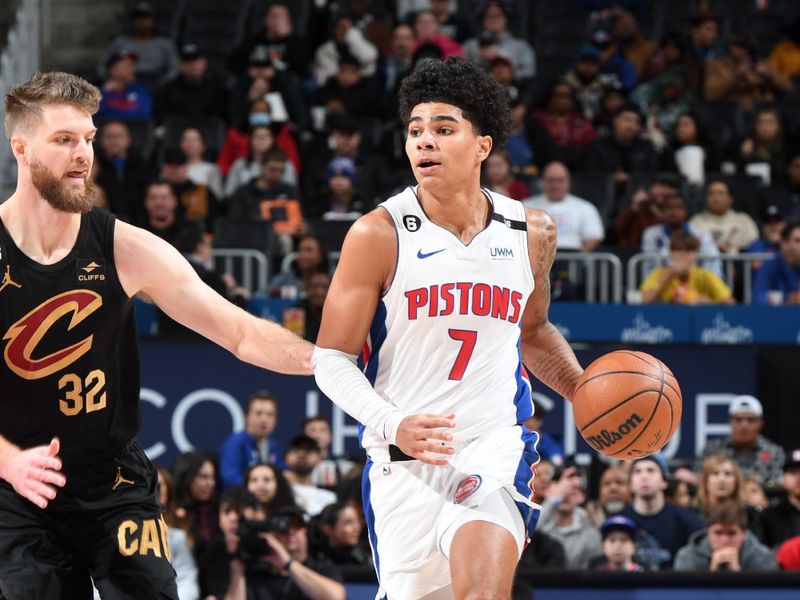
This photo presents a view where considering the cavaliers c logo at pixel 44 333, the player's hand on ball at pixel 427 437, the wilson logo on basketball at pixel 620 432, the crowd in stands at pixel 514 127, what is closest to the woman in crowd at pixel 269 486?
the crowd in stands at pixel 514 127

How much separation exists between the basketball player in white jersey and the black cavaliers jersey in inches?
30.2

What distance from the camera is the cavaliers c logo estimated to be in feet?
16.1

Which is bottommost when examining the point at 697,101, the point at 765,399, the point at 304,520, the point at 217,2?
the point at 304,520

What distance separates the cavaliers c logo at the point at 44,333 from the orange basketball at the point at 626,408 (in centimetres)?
193

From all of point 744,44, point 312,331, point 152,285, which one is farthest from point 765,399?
point 152,285

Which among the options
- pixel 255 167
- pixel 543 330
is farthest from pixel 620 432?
pixel 255 167

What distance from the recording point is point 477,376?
17.6 ft

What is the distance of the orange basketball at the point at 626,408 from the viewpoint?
550 centimetres

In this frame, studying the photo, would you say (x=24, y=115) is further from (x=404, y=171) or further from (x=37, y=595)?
(x=404, y=171)

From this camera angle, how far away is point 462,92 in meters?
5.53

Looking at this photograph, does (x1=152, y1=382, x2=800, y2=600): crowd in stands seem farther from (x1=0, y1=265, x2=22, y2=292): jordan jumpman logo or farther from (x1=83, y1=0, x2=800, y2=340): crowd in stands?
(x1=0, y1=265, x2=22, y2=292): jordan jumpman logo

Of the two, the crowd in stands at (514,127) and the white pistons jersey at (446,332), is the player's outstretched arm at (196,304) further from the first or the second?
the crowd in stands at (514,127)

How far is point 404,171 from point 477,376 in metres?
9.59

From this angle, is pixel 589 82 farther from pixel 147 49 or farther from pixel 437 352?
pixel 437 352
